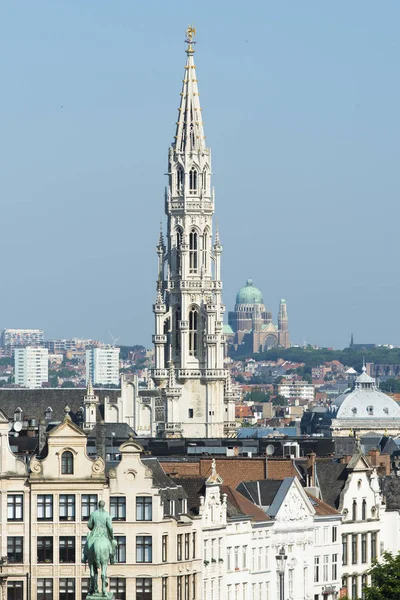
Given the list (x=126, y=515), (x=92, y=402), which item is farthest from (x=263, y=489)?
(x=92, y=402)

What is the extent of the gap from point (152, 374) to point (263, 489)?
279ft

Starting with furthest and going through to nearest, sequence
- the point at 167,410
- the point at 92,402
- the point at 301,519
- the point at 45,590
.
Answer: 1. the point at 167,410
2. the point at 92,402
3. the point at 301,519
4. the point at 45,590

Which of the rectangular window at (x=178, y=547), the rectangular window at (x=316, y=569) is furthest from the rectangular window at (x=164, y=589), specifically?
the rectangular window at (x=316, y=569)

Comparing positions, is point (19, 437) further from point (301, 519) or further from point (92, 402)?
point (92, 402)

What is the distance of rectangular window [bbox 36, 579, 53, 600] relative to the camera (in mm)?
96375

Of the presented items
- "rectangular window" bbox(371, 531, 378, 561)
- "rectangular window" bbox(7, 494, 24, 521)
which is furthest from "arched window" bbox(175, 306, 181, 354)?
"rectangular window" bbox(7, 494, 24, 521)

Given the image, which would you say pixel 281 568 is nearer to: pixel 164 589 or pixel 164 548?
pixel 164 548

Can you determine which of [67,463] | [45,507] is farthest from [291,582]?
[45,507]

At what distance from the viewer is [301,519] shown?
107m

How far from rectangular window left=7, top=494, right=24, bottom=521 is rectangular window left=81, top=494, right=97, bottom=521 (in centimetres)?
192

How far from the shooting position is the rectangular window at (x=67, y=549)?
318 ft

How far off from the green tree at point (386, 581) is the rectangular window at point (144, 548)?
792 centimetres

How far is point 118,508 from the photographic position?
9756 centimetres

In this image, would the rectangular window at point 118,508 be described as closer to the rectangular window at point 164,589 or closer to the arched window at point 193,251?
the rectangular window at point 164,589
